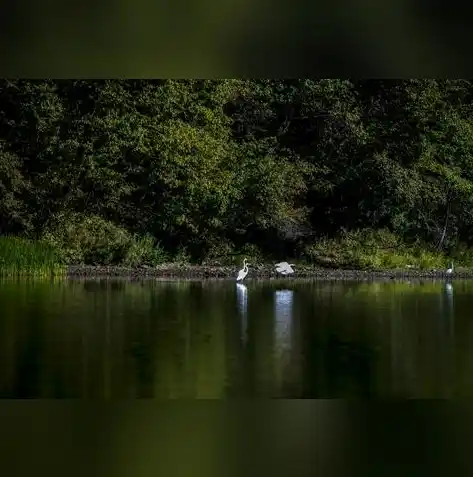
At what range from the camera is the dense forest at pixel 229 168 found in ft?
34.2

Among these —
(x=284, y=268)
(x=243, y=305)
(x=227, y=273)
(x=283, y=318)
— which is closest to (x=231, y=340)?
(x=283, y=318)

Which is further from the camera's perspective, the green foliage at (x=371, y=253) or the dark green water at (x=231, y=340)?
the green foliage at (x=371, y=253)

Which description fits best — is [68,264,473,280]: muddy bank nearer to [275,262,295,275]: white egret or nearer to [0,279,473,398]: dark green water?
[275,262,295,275]: white egret

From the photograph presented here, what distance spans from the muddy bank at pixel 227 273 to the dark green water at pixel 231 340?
0.58 m

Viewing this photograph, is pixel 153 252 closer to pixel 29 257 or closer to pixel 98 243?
pixel 98 243

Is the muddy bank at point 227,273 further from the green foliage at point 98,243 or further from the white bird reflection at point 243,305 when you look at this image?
the white bird reflection at point 243,305

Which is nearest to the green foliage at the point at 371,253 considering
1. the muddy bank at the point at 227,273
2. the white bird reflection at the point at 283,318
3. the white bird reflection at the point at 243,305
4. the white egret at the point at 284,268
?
the muddy bank at the point at 227,273

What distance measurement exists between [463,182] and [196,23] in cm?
947

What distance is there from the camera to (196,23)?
1.87m

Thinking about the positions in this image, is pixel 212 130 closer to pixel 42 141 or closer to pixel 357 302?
pixel 42 141

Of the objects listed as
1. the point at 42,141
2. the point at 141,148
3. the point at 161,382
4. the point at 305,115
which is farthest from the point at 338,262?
the point at 161,382

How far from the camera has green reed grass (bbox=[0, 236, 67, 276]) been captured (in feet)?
32.7

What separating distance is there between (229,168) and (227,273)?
1279 millimetres

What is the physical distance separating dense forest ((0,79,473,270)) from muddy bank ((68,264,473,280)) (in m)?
0.16
